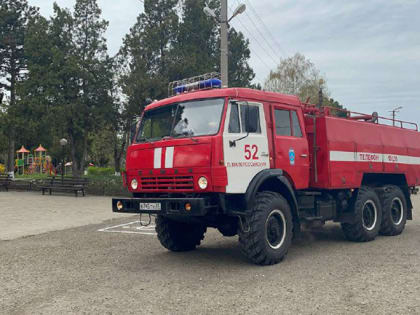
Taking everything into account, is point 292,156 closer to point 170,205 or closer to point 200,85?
point 200,85

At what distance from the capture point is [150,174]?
7293 mm

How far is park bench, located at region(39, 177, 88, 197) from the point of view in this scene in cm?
2266

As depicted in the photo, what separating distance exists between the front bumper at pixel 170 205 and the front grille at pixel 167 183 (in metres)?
0.28

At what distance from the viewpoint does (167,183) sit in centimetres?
709

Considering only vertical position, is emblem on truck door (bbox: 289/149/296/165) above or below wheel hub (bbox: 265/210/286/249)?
above

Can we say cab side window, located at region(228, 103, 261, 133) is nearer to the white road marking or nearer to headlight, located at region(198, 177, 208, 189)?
headlight, located at region(198, 177, 208, 189)

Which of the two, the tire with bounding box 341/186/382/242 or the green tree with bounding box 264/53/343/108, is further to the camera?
the green tree with bounding box 264/53/343/108

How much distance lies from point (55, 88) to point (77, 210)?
12359mm

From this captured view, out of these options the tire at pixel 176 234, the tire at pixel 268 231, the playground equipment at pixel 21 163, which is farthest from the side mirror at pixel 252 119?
the playground equipment at pixel 21 163

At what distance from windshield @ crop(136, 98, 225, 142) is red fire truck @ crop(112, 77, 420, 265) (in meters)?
0.02

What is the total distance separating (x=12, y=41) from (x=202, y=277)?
31334 millimetres

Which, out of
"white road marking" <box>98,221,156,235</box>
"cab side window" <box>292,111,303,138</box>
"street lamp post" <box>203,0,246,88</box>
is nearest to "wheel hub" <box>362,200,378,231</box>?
"cab side window" <box>292,111,303,138</box>

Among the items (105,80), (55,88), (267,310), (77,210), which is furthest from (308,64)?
(267,310)

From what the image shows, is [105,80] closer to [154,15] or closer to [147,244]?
[154,15]
